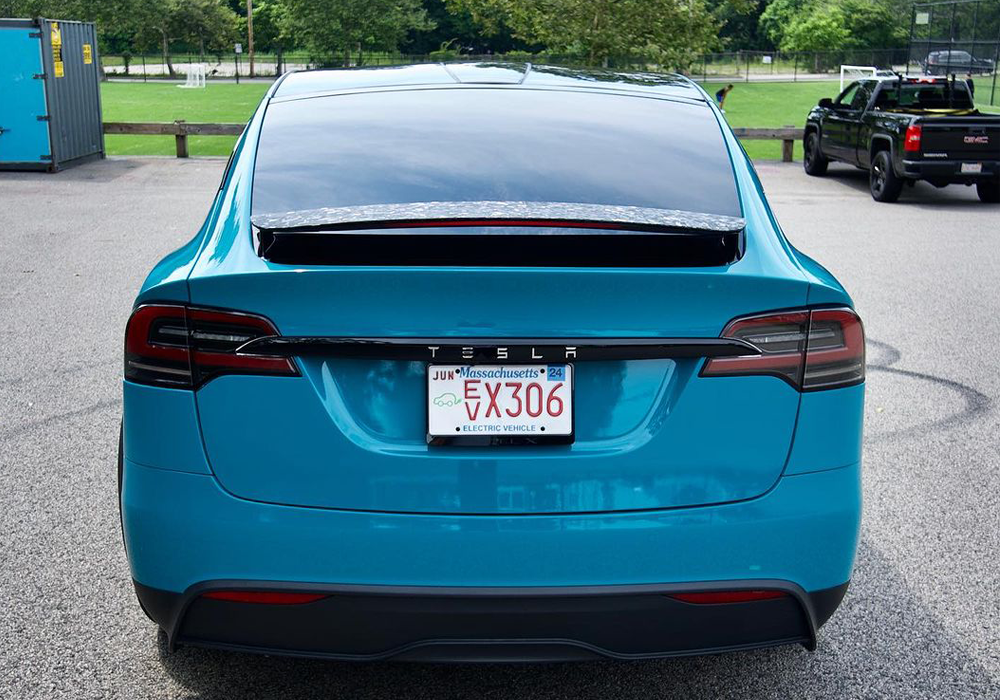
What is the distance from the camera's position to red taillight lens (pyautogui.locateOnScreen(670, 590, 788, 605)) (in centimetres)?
284

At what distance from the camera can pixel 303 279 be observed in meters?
2.77

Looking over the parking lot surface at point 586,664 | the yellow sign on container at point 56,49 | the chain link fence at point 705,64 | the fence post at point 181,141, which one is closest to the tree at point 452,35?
the chain link fence at point 705,64

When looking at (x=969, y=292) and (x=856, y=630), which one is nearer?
(x=856, y=630)

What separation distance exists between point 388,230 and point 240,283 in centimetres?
37

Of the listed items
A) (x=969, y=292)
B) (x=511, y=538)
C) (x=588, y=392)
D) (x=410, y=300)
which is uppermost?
(x=410, y=300)

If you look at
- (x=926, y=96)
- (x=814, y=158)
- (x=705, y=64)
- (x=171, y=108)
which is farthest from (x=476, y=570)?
(x=705, y=64)

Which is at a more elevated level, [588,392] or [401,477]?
[588,392]

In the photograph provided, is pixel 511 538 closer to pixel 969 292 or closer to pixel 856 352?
pixel 856 352

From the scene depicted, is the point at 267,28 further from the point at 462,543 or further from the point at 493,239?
the point at 462,543

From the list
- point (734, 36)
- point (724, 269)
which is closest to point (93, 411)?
point (724, 269)

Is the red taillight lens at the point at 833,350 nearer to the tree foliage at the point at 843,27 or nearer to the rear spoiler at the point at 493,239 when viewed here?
the rear spoiler at the point at 493,239

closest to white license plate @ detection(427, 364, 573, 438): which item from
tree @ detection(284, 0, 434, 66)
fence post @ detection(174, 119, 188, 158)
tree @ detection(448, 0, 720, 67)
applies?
fence post @ detection(174, 119, 188, 158)

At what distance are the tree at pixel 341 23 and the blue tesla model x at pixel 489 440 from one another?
264ft

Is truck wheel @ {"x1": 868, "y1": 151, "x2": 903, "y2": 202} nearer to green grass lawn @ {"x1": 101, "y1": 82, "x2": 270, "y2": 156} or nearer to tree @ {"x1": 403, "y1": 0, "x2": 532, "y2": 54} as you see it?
green grass lawn @ {"x1": 101, "y1": 82, "x2": 270, "y2": 156}
